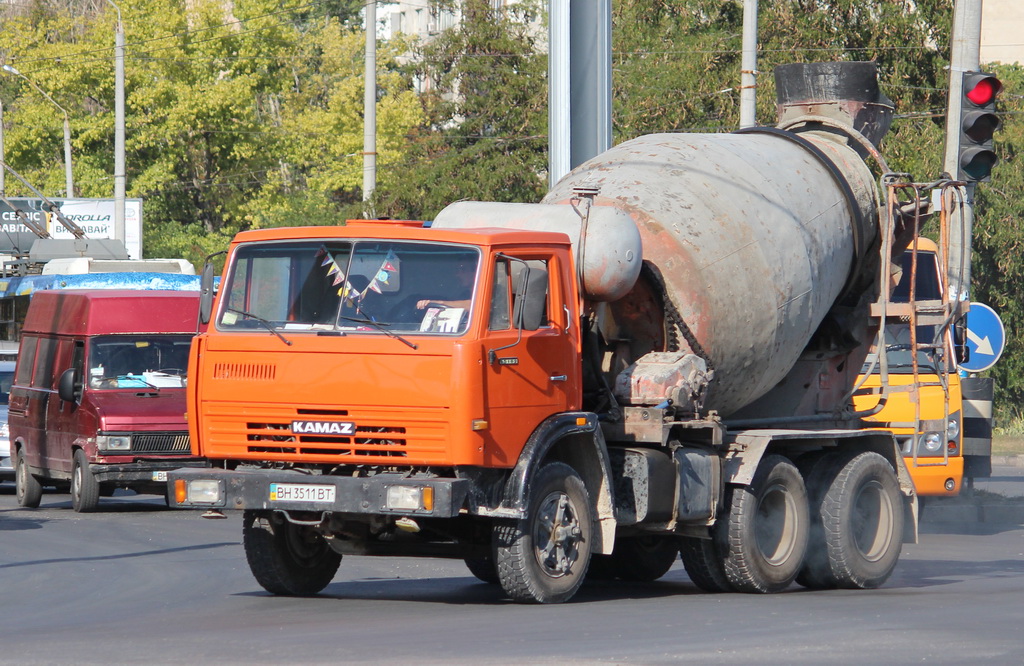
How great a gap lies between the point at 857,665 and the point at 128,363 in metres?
12.8

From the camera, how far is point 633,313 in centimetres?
1084

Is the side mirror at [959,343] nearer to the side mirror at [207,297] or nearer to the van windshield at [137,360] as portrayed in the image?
the side mirror at [207,297]

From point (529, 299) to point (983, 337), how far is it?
1024 cm

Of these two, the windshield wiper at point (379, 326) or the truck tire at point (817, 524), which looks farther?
the truck tire at point (817, 524)

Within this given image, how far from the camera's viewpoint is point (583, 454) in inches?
405

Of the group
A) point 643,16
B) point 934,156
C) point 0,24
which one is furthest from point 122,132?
point 0,24

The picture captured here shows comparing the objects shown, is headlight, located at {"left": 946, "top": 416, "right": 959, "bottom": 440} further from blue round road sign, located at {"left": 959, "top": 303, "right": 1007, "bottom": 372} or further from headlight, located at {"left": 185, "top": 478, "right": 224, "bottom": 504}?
headlight, located at {"left": 185, "top": 478, "right": 224, "bottom": 504}

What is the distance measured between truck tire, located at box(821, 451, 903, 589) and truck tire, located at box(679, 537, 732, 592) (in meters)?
0.89

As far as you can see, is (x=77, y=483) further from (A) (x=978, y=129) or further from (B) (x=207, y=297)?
(A) (x=978, y=129)

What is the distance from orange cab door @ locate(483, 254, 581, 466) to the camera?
9.48m

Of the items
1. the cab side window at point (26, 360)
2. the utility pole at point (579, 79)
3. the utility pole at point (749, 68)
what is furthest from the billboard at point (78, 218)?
the utility pole at point (579, 79)

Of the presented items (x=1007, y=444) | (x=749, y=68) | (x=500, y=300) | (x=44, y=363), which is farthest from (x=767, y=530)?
(x=1007, y=444)

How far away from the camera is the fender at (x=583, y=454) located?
9.66m

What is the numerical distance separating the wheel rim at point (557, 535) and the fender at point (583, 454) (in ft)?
0.74
